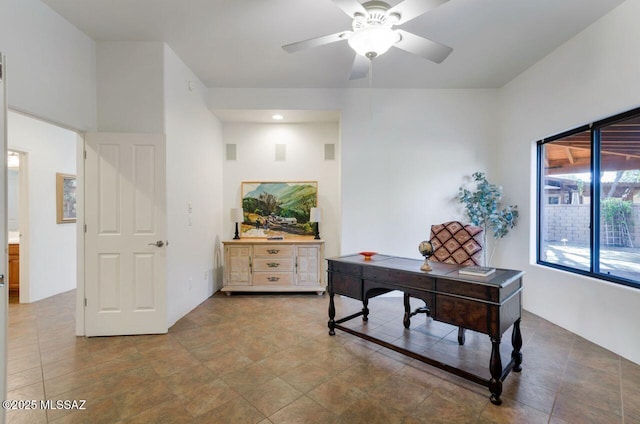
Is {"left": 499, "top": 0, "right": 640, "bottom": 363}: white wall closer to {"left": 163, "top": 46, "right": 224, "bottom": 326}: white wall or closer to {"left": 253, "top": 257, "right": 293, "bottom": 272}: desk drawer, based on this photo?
{"left": 253, "top": 257, "right": 293, "bottom": 272}: desk drawer

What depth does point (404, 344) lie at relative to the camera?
9.01 feet

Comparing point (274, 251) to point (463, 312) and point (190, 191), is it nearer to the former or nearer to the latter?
point (190, 191)

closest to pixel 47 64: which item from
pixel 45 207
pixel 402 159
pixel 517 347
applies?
pixel 45 207

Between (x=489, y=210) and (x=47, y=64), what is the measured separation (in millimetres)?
5137

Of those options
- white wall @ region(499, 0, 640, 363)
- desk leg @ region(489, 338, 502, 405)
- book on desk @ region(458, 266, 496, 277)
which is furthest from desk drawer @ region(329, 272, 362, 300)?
white wall @ region(499, 0, 640, 363)

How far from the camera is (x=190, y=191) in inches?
145

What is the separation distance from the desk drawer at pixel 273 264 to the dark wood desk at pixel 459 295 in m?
1.66

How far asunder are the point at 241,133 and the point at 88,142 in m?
2.32

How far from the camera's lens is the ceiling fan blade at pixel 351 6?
72.7 inches

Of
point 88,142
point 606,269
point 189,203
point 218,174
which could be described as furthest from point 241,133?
point 606,269

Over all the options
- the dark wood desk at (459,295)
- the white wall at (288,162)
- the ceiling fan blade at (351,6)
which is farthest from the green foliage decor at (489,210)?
the ceiling fan blade at (351,6)

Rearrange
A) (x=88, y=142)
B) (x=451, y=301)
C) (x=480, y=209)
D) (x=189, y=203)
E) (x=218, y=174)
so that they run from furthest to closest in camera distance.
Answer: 1. (x=218, y=174)
2. (x=480, y=209)
3. (x=189, y=203)
4. (x=88, y=142)
5. (x=451, y=301)

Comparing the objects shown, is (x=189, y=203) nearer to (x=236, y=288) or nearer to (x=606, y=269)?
(x=236, y=288)

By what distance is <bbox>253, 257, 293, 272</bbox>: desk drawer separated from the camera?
4.32 meters
